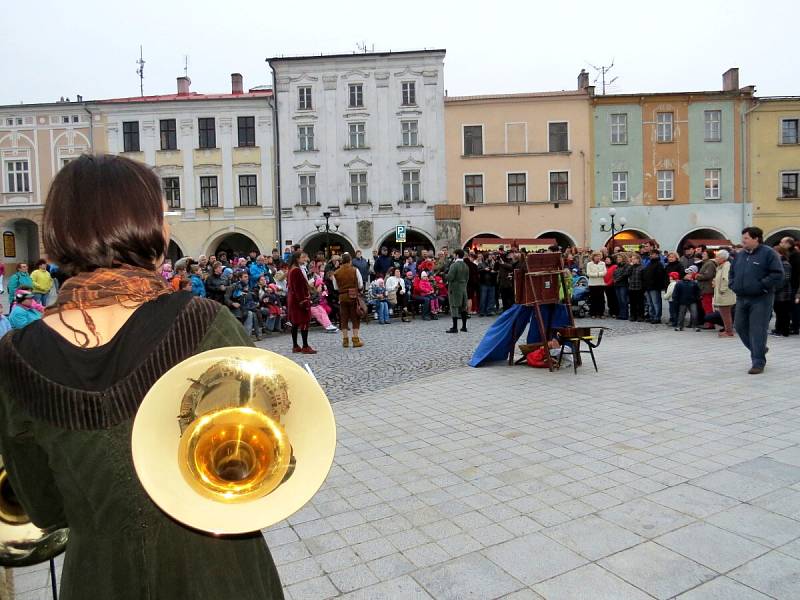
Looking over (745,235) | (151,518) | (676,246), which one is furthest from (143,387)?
(676,246)

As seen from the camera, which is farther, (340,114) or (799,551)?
(340,114)

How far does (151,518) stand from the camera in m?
1.38

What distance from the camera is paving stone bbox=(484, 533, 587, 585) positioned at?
10.3 ft

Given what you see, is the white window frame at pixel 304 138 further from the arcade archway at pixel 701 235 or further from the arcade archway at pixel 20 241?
the arcade archway at pixel 701 235

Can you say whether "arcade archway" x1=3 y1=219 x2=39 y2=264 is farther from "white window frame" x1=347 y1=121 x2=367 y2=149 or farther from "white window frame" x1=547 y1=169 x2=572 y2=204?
"white window frame" x1=547 y1=169 x2=572 y2=204

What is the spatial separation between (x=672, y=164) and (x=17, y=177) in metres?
36.1

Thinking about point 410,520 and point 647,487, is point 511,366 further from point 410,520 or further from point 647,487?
point 410,520

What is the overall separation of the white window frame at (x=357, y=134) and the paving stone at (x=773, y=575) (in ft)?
103

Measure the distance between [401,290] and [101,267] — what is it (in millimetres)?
15615

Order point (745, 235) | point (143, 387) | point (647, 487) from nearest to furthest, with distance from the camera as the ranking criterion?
point (143, 387), point (647, 487), point (745, 235)

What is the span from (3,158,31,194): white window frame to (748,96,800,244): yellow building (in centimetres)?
3991

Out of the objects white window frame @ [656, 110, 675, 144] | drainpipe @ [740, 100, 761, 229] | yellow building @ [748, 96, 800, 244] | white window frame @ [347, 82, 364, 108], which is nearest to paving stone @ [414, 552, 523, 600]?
white window frame @ [347, 82, 364, 108]

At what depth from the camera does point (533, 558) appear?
10.9 ft

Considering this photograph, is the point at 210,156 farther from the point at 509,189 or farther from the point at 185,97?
the point at 509,189
